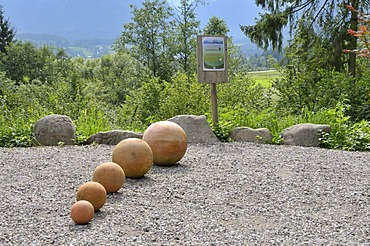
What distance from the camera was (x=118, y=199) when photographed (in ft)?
15.3

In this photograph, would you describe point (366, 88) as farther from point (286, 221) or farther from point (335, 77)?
point (286, 221)

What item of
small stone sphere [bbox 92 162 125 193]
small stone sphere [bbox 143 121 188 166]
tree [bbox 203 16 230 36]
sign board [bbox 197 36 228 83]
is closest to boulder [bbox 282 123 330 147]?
sign board [bbox 197 36 228 83]

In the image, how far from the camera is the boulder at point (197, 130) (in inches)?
299

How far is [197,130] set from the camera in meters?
7.62

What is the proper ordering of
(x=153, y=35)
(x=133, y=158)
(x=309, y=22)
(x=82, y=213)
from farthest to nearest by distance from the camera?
(x=153, y=35) < (x=309, y=22) < (x=133, y=158) < (x=82, y=213)

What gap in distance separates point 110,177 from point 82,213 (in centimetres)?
85

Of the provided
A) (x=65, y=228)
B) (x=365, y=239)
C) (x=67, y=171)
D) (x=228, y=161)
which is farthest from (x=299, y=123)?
(x=65, y=228)

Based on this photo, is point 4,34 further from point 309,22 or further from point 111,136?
point 111,136

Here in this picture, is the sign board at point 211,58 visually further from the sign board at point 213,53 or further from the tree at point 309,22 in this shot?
the tree at point 309,22

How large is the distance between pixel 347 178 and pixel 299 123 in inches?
117

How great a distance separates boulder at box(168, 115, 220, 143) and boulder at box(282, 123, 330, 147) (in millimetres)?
1197

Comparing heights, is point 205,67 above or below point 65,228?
above

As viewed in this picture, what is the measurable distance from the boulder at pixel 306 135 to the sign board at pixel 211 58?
1455mm

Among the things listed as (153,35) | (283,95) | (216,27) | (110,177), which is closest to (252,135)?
(110,177)
